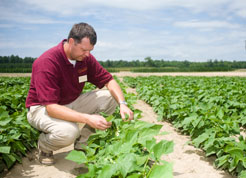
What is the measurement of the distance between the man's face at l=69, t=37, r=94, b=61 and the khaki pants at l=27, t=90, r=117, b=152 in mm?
716

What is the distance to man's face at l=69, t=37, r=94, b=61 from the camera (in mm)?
2479

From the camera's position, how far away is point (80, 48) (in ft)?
8.26

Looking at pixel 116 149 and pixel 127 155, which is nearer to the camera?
pixel 127 155

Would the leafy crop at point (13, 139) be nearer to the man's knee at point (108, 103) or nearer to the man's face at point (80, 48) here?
the man's knee at point (108, 103)

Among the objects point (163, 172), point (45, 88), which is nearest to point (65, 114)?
point (45, 88)

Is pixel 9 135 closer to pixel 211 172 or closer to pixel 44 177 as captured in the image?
pixel 44 177

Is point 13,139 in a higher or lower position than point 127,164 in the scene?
lower

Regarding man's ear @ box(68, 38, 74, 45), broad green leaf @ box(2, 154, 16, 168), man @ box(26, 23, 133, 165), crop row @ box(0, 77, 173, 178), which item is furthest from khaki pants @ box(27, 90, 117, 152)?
man's ear @ box(68, 38, 74, 45)

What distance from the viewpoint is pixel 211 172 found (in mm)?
2586

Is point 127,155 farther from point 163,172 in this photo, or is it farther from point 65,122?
point 65,122

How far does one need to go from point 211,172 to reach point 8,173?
226 cm

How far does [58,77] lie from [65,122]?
20.7 inches

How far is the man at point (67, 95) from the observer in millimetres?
2467

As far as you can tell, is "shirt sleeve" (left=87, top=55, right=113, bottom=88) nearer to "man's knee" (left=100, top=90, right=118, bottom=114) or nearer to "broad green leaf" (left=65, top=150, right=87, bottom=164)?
"man's knee" (left=100, top=90, right=118, bottom=114)
